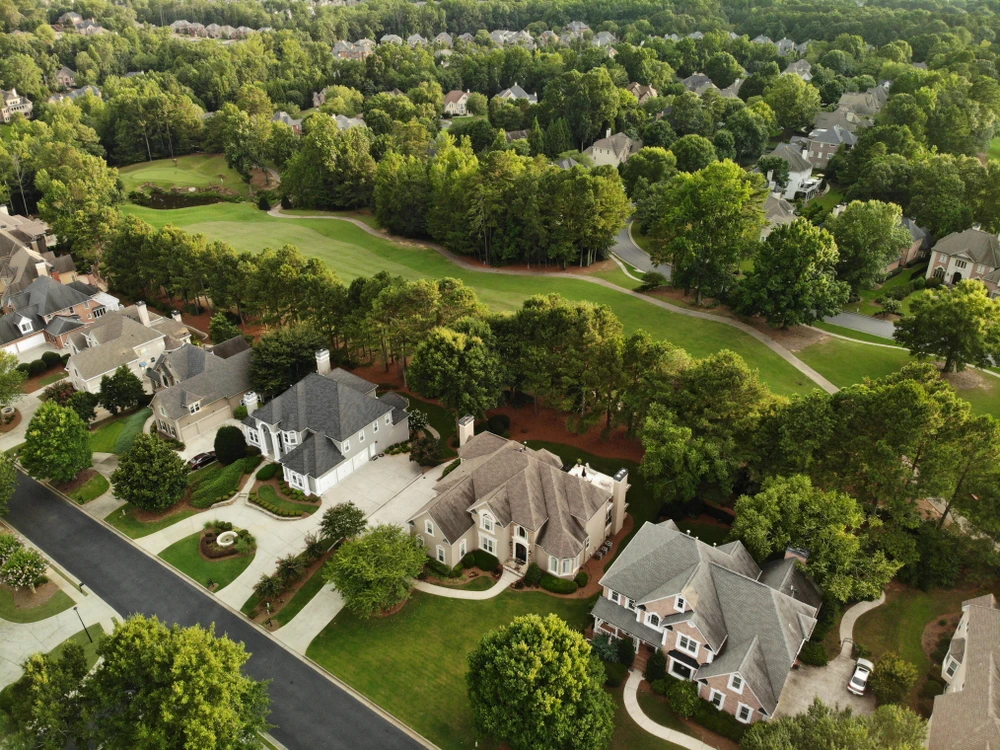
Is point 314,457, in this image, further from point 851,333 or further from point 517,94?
point 517,94

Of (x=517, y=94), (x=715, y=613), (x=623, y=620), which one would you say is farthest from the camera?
(x=517, y=94)

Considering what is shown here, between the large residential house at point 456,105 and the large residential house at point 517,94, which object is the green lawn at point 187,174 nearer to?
the large residential house at point 456,105

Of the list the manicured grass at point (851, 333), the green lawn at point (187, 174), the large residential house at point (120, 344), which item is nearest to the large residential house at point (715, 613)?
the manicured grass at point (851, 333)

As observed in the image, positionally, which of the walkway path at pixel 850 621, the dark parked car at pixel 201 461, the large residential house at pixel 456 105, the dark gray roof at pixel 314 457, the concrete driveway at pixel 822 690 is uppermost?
the large residential house at pixel 456 105

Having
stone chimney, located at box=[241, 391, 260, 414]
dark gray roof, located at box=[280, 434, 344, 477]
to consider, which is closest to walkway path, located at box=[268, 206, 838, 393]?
stone chimney, located at box=[241, 391, 260, 414]

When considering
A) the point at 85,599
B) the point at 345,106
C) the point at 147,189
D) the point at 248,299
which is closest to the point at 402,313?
the point at 248,299

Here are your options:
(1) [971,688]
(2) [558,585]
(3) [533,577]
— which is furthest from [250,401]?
(1) [971,688]

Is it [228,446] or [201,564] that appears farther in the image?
[228,446]
